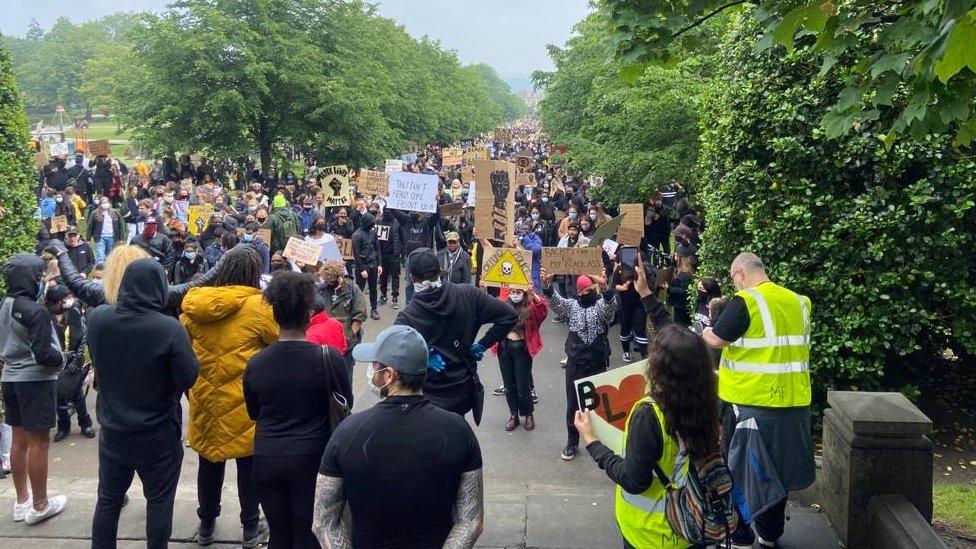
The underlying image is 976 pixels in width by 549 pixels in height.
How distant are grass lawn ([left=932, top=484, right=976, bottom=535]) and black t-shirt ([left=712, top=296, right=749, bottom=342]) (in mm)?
2472

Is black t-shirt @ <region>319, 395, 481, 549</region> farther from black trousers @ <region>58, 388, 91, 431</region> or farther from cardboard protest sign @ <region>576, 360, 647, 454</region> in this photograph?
black trousers @ <region>58, 388, 91, 431</region>

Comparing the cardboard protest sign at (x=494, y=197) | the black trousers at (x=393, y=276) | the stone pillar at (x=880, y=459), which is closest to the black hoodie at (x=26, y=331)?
the stone pillar at (x=880, y=459)

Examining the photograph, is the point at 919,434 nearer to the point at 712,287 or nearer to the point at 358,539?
the point at 712,287

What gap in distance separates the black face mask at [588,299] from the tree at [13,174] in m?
6.07

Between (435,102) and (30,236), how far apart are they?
39.6 meters

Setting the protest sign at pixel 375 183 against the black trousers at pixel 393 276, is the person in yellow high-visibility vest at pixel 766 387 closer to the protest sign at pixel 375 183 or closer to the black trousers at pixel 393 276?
the black trousers at pixel 393 276

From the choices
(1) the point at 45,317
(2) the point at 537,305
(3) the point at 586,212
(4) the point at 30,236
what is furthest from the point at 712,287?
(3) the point at 586,212

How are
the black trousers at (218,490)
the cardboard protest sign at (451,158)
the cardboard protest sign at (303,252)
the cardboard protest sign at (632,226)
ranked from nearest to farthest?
the black trousers at (218,490), the cardboard protest sign at (303,252), the cardboard protest sign at (632,226), the cardboard protest sign at (451,158)

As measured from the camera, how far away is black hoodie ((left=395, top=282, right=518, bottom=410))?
17.7 ft

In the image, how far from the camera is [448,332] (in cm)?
546

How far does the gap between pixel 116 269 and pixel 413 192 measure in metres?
10.3

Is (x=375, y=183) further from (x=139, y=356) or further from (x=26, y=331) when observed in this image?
(x=139, y=356)

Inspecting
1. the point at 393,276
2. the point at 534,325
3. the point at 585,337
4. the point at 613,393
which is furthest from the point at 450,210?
the point at 613,393

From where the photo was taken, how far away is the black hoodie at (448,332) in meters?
5.41
